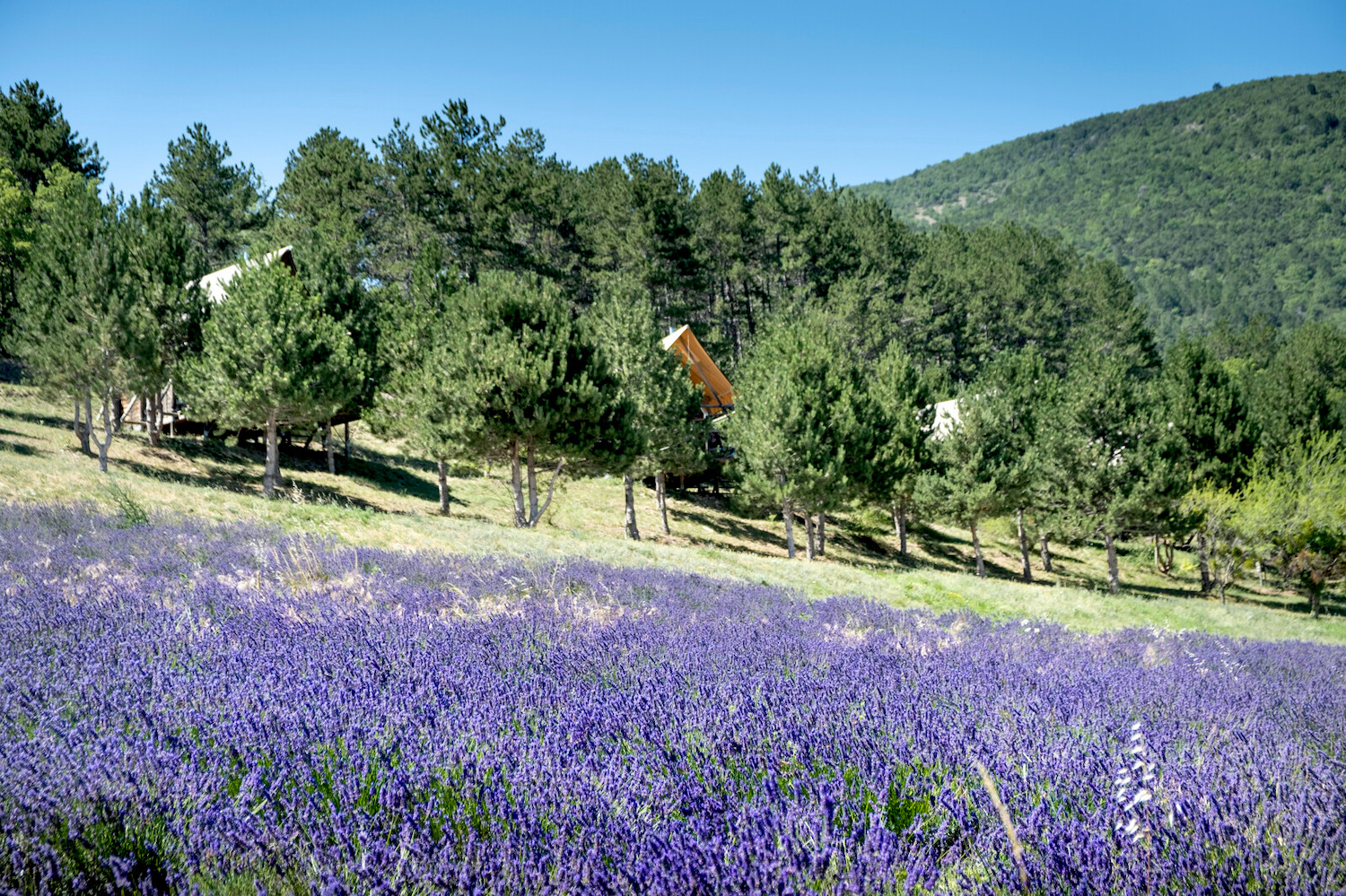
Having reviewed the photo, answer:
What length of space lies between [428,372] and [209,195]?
35.0m

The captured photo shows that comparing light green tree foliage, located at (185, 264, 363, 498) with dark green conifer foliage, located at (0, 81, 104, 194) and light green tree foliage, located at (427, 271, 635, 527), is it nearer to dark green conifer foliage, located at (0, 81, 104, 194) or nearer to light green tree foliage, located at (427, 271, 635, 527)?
light green tree foliage, located at (427, 271, 635, 527)

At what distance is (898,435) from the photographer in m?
28.4

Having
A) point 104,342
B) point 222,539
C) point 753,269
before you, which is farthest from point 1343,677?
point 753,269

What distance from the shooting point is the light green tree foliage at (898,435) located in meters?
27.4

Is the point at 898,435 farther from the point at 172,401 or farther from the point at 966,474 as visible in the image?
the point at 172,401

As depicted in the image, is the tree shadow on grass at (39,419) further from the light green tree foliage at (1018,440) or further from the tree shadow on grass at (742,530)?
the light green tree foliage at (1018,440)

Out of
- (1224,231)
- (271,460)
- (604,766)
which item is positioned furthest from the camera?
(1224,231)

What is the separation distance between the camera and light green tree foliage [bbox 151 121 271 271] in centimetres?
4284

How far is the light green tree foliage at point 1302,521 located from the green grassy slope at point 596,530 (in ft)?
6.73

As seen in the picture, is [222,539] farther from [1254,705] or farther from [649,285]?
[649,285]

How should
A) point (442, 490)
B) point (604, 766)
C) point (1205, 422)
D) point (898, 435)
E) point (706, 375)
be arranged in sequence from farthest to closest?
point (706, 375) < point (1205, 422) < point (898, 435) < point (442, 490) < point (604, 766)

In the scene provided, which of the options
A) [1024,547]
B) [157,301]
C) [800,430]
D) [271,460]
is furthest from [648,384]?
[1024,547]

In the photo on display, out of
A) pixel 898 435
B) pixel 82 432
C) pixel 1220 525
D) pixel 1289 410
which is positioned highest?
pixel 1289 410

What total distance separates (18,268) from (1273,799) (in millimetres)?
43493
